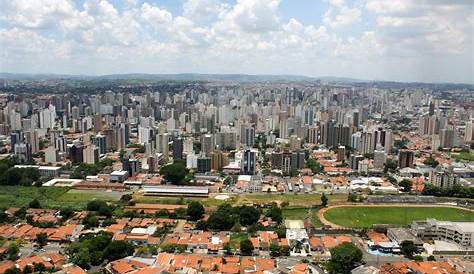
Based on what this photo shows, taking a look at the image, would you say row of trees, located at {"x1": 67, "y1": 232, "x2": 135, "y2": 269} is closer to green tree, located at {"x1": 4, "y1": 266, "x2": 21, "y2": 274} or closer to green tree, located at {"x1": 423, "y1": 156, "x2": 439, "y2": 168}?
green tree, located at {"x1": 4, "y1": 266, "x2": 21, "y2": 274}

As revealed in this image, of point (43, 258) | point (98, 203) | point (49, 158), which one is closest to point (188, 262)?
point (43, 258)

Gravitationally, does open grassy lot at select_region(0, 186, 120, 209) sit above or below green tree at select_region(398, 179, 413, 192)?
below

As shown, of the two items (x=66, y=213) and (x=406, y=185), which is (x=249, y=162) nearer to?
(x=406, y=185)

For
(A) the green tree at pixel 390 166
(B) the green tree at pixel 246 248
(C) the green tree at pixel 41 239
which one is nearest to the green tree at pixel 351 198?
(A) the green tree at pixel 390 166

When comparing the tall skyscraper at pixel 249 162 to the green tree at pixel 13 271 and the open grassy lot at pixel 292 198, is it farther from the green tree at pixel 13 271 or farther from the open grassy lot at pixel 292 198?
the green tree at pixel 13 271

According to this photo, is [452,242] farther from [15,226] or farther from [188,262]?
[15,226]

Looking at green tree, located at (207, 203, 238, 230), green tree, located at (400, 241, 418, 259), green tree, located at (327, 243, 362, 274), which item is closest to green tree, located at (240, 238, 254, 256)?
green tree, located at (207, 203, 238, 230)
